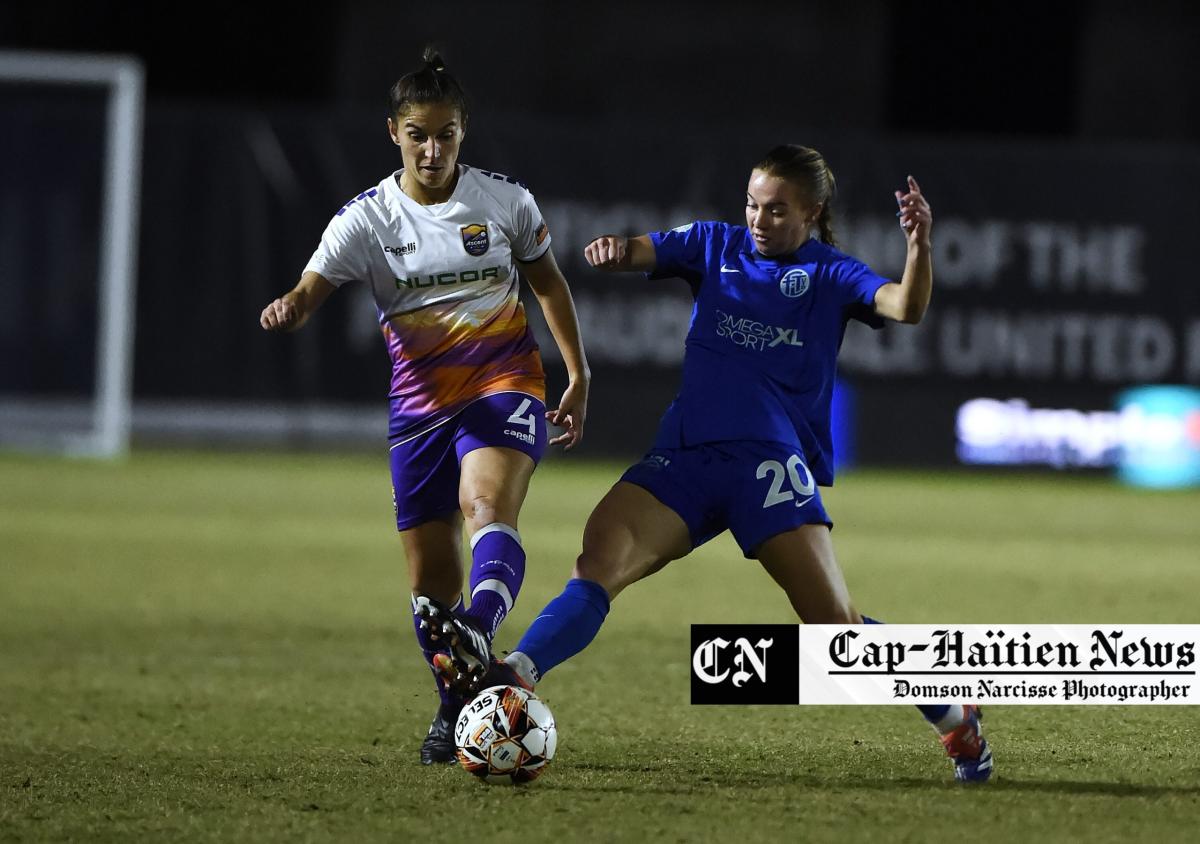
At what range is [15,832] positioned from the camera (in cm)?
399

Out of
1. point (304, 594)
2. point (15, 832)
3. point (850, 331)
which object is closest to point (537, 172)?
point (850, 331)

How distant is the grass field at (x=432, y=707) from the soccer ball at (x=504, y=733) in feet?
0.30

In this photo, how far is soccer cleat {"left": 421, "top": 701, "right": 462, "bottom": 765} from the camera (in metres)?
4.89

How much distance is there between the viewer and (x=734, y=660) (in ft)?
15.2

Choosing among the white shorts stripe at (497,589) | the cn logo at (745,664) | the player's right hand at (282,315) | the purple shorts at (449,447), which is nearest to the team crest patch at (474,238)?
the purple shorts at (449,447)

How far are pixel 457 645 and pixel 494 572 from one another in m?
0.39

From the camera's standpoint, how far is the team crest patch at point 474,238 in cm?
503

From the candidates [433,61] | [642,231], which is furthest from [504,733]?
[642,231]

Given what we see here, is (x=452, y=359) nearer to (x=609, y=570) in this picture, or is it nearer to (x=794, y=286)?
(x=609, y=570)

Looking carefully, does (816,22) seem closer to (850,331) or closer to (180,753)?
(850,331)

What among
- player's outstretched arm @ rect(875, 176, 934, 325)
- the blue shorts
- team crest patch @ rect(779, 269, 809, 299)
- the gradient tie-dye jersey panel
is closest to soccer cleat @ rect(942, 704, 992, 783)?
the blue shorts

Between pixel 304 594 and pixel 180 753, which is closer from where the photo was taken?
pixel 180 753

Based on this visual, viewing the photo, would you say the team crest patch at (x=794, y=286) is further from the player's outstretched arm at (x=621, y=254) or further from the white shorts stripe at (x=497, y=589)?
the white shorts stripe at (x=497, y=589)

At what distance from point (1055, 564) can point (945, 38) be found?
11.3m
